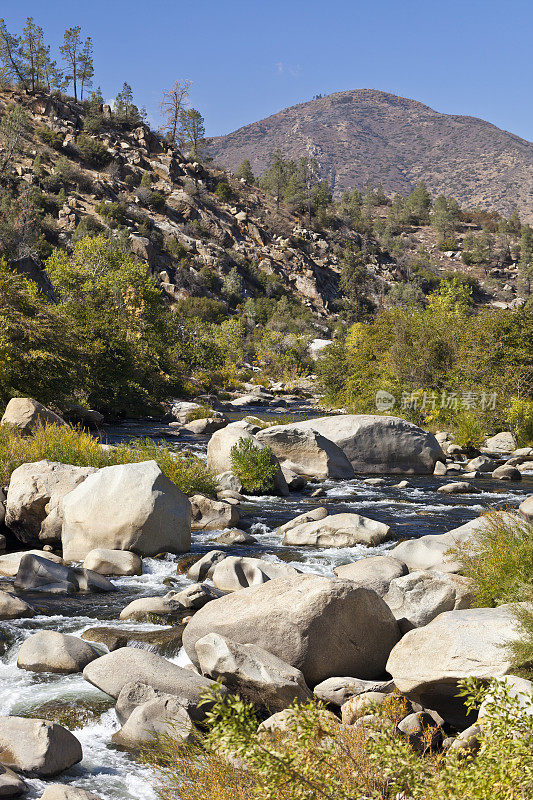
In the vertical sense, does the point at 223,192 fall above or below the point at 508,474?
above

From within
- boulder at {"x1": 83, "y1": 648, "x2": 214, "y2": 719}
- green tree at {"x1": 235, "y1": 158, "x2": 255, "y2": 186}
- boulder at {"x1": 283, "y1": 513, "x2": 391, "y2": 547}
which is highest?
green tree at {"x1": 235, "y1": 158, "x2": 255, "y2": 186}

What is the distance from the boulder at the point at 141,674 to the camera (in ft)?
19.2

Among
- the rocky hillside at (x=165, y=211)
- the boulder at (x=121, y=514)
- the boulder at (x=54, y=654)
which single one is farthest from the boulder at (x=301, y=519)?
the rocky hillside at (x=165, y=211)

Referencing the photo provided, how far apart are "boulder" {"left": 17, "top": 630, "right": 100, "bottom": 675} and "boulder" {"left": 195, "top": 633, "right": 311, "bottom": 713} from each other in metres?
1.50

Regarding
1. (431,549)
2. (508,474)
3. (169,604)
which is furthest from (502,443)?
(169,604)

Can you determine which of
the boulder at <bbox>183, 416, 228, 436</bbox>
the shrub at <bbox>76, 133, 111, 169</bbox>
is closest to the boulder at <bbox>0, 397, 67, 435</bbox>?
the boulder at <bbox>183, 416, 228, 436</bbox>

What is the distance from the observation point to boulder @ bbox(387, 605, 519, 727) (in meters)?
5.55

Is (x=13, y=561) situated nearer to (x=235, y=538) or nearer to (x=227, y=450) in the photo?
(x=235, y=538)

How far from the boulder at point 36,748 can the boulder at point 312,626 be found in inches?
69.2

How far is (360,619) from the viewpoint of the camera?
6.59 metres

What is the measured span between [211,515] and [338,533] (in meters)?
2.89

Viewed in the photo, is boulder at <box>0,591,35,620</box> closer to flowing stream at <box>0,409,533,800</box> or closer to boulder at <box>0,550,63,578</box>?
flowing stream at <box>0,409,533,800</box>

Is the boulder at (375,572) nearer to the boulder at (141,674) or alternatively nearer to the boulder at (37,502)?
the boulder at (141,674)

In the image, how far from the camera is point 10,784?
4.49m
